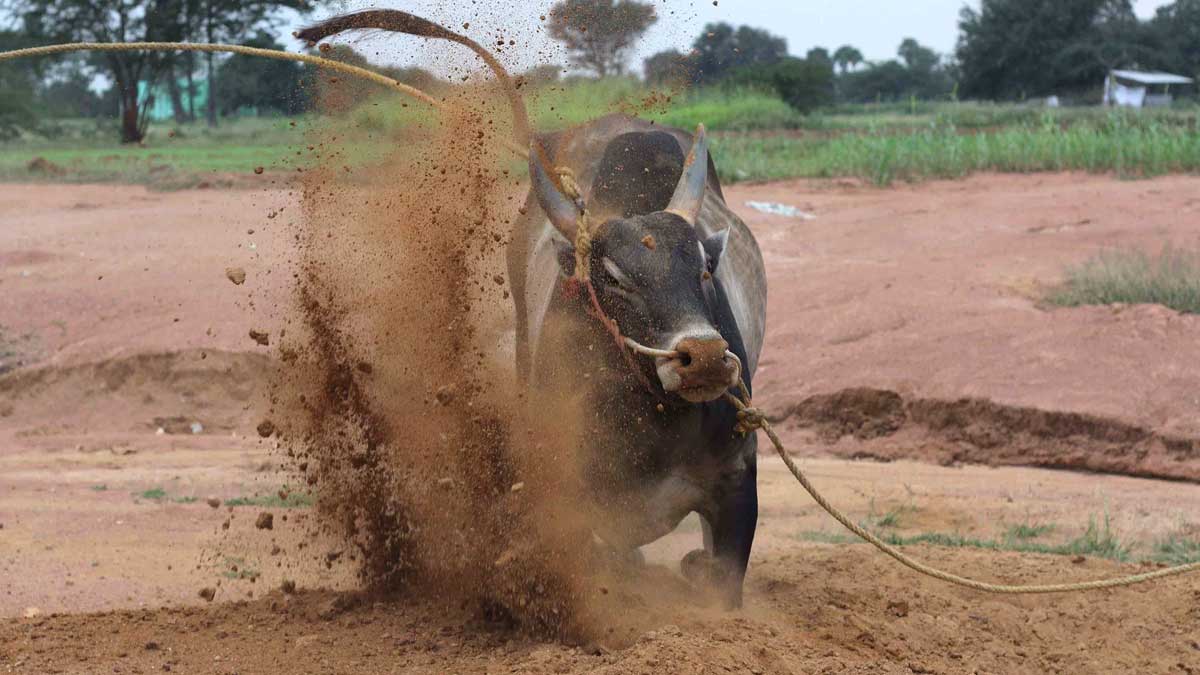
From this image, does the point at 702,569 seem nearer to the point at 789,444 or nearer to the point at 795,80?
the point at 789,444

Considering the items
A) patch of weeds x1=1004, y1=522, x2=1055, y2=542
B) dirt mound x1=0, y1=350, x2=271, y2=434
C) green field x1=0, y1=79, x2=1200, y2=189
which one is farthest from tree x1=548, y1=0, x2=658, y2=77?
dirt mound x1=0, y1=350, x2=271, y2=434

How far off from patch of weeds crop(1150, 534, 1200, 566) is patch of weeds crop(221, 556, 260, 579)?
12.7 ft

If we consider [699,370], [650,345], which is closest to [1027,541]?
[650,345]

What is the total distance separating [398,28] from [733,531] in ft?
7.77

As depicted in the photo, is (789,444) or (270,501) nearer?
(270,501)

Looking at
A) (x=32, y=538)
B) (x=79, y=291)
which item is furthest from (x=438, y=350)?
(x=79, y=291)

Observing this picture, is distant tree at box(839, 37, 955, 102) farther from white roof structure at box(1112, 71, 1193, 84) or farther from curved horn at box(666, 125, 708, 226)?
curved horn at box(666, 125, 708, 226)

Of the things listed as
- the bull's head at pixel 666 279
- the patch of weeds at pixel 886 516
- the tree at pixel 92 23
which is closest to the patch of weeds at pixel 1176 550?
the patch of weeds at pixel 886 516

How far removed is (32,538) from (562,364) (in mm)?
2724

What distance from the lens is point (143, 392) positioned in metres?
9.70

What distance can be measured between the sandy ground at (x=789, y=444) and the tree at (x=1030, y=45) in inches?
1413

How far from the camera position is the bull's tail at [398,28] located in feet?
17.9

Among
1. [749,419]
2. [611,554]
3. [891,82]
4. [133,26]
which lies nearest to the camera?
[749,419]

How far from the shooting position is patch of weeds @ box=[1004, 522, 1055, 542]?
21.5ft
